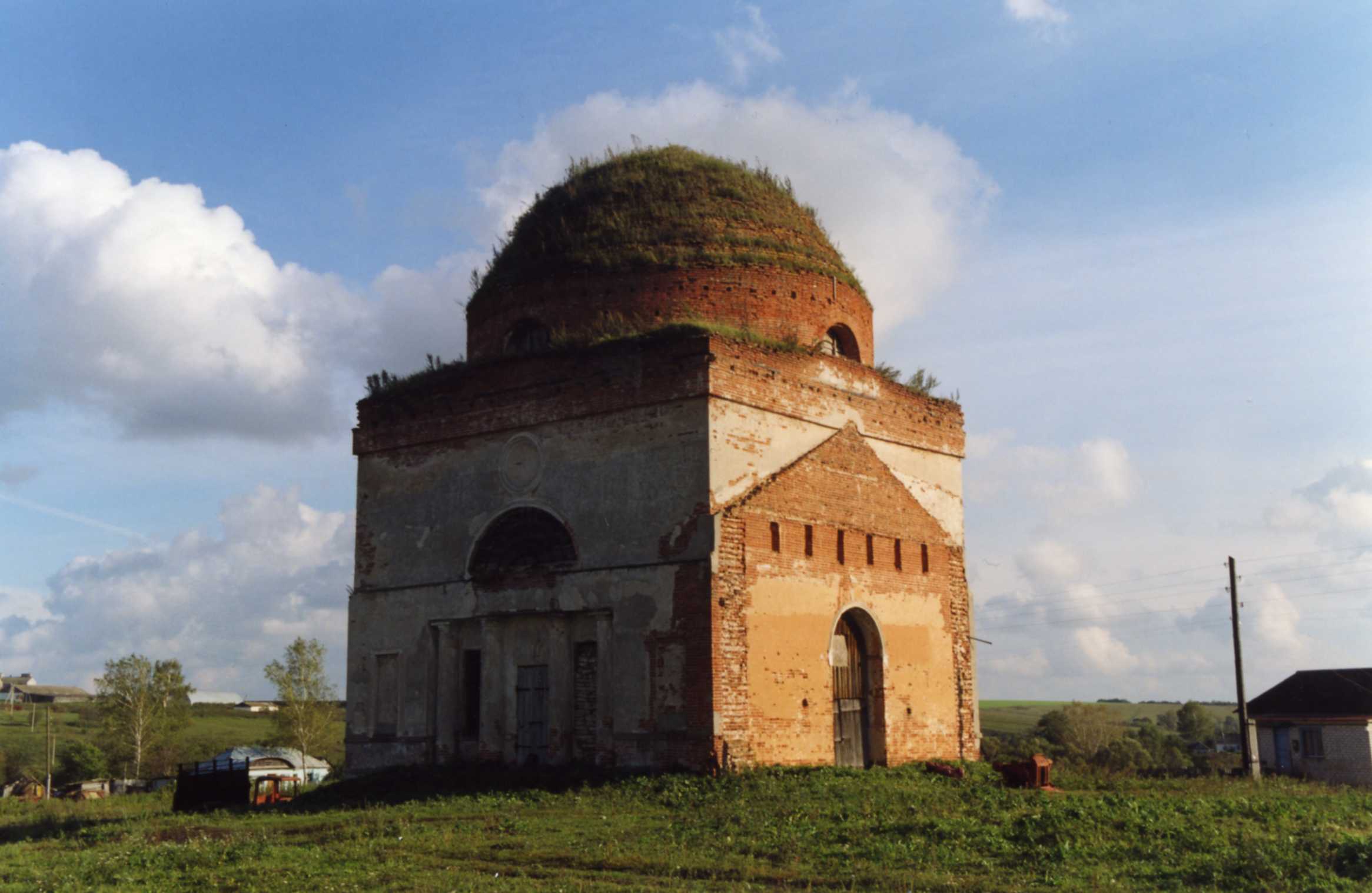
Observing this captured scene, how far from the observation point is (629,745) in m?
15.5

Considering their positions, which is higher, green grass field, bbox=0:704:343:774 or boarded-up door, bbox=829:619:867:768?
boarded-up door, bbox=829:619:867:768

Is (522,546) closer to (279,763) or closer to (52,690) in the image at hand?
(279,763)

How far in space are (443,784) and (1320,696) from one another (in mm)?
26223

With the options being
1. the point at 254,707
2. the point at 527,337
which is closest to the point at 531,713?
the point at 527,337

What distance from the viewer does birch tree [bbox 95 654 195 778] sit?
153 ft

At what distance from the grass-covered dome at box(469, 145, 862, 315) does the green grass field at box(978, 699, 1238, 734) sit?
48.2 meters

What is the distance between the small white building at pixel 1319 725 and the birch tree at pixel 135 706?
38755 mm

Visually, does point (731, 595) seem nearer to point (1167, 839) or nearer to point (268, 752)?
point (1167, 839)

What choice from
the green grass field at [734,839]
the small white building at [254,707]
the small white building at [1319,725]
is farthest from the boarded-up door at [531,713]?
the small white building at [254,707]

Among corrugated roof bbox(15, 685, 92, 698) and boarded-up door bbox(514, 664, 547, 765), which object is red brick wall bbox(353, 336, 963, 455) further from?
corrugated roof bbox(15, 685, 92, 698)

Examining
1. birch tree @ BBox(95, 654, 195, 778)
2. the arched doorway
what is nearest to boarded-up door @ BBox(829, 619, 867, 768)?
the arched doorway

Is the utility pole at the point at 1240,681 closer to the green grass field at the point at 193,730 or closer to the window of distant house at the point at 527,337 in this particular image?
the window of distant house at the point at 527,337

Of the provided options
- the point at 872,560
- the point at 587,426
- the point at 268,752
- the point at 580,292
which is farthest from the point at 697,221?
the point at 268,752

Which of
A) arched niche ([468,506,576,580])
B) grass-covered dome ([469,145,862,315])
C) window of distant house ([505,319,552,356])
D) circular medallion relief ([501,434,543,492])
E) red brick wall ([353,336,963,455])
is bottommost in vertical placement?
arched niche ([468,506,576,580])
